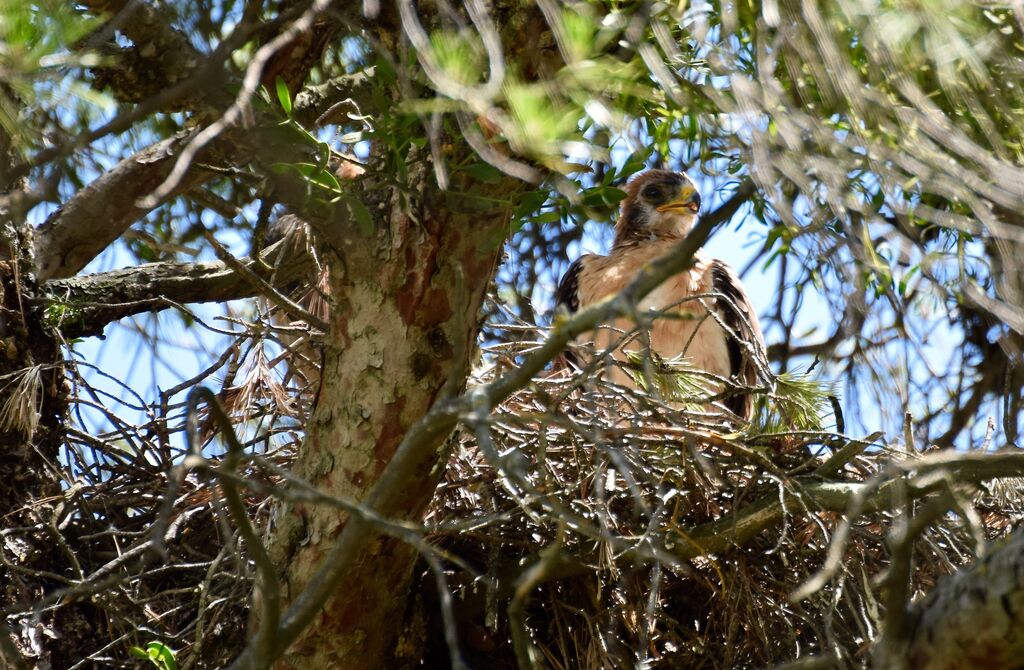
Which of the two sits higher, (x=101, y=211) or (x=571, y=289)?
(x=571, y=289)

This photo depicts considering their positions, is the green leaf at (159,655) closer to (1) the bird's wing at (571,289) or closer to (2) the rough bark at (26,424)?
(2) the rough bark at (26,424)

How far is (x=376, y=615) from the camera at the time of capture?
10.0 ft

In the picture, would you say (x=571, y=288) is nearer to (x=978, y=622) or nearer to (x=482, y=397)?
(x=482, y=397)

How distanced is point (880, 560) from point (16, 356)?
8.63ft

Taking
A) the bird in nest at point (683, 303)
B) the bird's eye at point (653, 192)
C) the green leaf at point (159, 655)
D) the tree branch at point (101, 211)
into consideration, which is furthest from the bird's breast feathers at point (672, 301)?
the green leaf at point (159, 655)

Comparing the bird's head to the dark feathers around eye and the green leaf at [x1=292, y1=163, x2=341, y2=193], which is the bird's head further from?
the green leaf at [x1=292, y1=163, x2=341, y2=193]

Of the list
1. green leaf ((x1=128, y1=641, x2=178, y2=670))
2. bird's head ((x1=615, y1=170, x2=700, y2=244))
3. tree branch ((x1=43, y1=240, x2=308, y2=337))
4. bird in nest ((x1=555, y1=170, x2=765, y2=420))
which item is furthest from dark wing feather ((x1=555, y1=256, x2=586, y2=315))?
green leaf ((x1=128, y1=641, x2=178, y2=670))

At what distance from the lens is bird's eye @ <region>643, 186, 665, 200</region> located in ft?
19.0

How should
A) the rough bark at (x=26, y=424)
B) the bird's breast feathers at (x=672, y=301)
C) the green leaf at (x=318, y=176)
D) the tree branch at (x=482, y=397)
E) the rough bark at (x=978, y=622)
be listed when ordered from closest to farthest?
1. the rough bark at (x=978, y=622)
2. the tree branch at (x=482, y=397)
3. the green leaf at (x=318, y=176)
4. the rough bark at (x=26, y=424)
5. the bird's breast feathers at (x=672, y=301)

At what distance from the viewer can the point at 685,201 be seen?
5719 millimetres

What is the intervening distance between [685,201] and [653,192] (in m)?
0.19

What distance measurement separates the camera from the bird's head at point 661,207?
5.73 m

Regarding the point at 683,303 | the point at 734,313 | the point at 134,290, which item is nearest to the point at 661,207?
the point at 683,303

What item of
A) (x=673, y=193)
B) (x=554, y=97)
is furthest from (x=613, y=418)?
(x=673, y=193)
